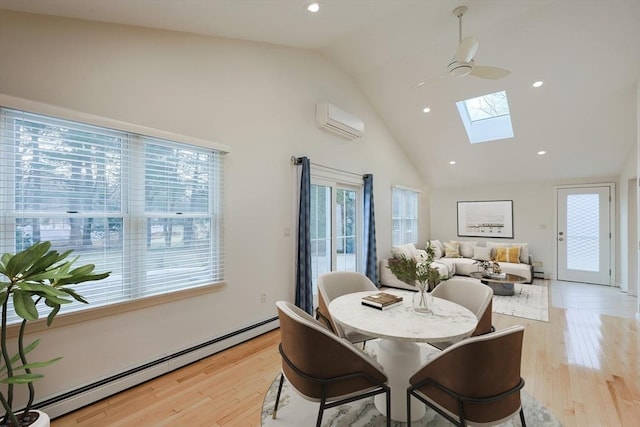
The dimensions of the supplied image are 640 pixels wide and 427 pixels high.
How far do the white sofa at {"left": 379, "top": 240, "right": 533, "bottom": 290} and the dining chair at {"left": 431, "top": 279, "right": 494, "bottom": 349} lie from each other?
8.80ft

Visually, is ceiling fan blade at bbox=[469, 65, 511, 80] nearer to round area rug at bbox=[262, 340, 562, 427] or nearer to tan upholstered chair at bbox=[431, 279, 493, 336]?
tan upholstered chair at bbox=[431, 279, 493, 336]

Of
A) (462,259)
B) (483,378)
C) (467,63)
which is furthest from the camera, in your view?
(462,259)

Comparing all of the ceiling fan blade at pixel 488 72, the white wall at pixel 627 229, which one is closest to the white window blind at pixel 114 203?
the ceiling fan blade at pixel 488 72

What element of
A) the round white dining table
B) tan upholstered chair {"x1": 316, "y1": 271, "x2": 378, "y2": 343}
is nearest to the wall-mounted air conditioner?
tan upholstered chair {"x1": 316, "y1": 271, "x2": 378, "y2": 343}

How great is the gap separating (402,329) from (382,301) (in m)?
0.40

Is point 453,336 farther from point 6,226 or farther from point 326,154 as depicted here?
point 326,154

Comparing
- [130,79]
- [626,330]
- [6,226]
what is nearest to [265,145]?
[130,79]

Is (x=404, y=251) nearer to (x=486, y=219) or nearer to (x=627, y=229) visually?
(x=486, y=219)

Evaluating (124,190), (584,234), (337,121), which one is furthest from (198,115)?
(584,234)

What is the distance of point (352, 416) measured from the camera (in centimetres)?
198

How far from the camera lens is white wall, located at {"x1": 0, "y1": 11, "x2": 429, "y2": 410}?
1955 mm

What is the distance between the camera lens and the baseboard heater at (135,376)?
1.97 meters

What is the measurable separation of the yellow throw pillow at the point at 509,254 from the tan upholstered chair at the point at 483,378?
5.55m

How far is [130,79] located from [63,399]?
2.33m
